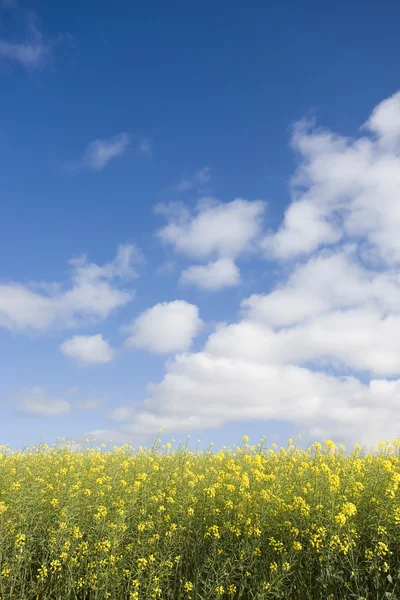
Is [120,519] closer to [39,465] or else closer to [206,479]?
[206,479]

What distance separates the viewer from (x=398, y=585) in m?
6.95

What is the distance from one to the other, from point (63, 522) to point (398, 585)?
5280 mm

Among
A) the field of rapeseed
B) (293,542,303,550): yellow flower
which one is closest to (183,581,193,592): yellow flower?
the field of rapeseed

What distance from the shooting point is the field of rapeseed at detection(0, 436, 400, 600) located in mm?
Result: 7250

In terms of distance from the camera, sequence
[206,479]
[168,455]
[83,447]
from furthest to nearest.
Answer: [83,447]
[168,455]
[206,479]

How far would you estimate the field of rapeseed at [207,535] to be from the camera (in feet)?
23.8

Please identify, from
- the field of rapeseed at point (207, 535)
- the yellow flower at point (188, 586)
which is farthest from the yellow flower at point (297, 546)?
the yellow flower at point (188, 586)

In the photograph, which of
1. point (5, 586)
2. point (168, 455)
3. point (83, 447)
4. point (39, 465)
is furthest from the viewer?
point (83, 447)

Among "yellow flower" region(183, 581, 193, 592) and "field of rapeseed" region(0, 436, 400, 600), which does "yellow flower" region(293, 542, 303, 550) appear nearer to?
"field of rapeseed" region(0, 436, 400, 600)

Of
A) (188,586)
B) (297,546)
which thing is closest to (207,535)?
(188,586)

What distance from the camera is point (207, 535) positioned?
8055 millimetres

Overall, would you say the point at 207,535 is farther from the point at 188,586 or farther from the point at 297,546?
the point at 297,546

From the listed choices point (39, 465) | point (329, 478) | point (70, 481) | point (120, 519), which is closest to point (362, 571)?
point (329, 478)

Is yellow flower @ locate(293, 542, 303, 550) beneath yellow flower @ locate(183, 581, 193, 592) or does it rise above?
above
